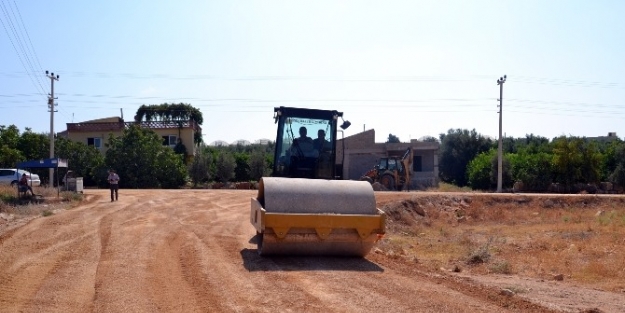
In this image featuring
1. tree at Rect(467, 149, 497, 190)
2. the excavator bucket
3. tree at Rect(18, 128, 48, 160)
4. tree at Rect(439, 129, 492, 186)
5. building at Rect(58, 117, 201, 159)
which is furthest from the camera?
tree at Rect(439, 129, 492, 186)

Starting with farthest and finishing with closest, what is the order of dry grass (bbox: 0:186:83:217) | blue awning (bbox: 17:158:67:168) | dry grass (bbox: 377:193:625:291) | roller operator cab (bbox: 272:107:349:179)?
blue awning (bbox: 17:158:67:168)
dry grass (bbox: 0:186:83:217)
roller operator cab (bbox: 272:107:349:179)
dry grass (bbox: 377:193:625:291)

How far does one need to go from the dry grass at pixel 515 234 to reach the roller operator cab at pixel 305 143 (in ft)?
10.3

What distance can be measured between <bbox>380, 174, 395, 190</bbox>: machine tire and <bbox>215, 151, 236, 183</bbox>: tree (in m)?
19.8

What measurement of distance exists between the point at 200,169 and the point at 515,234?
39183 millimetres

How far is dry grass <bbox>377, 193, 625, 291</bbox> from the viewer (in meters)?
15.4

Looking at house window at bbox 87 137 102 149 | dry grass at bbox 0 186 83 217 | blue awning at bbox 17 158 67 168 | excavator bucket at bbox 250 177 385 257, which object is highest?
house window at bbox 87 137 102 149

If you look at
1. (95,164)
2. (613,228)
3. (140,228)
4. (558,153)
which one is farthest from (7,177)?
(558,153)

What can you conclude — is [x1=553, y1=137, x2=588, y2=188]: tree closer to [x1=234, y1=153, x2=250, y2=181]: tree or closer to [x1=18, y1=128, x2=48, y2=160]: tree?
[x1=234, y1=153, x2=250, y2=181]: tree

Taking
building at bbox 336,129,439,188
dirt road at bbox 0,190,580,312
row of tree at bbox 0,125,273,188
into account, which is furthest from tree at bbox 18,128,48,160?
dirt road at bbox 0,190,580,312

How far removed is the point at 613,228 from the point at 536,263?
10.4 metres

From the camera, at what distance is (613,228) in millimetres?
25312

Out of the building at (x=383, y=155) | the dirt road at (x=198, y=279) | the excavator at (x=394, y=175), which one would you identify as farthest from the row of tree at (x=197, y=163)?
the dirt road at (x=198, y=279)

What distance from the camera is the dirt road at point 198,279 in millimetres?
9109

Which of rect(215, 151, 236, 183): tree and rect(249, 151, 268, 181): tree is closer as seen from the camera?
rect(215, 151, 236, 183): tree
